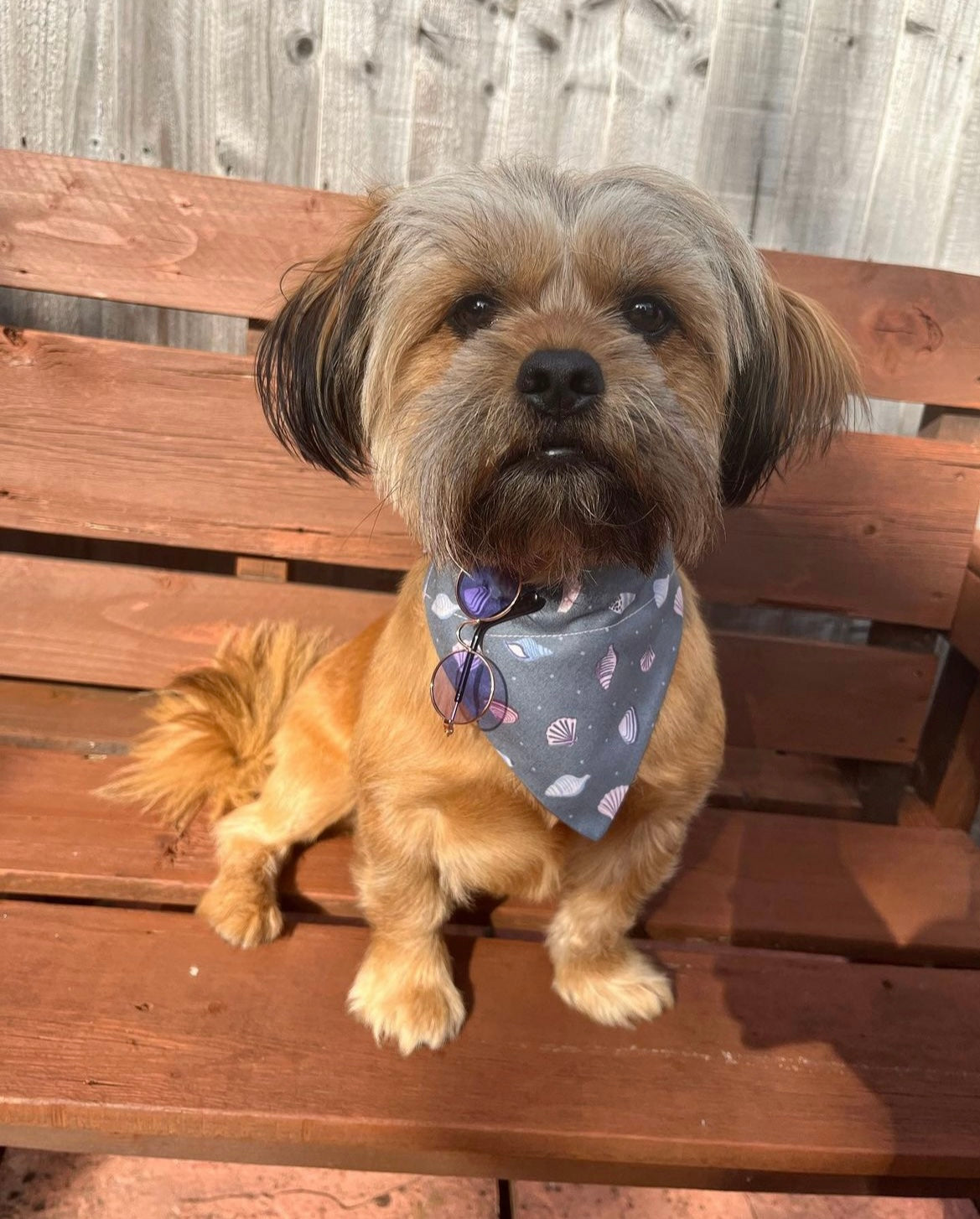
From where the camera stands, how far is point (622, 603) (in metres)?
1.10

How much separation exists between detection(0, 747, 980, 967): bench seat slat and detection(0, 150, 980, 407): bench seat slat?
79cm

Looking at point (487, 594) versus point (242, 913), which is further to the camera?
point (242, 913)

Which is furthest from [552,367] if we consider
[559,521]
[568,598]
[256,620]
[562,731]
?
[256,620]

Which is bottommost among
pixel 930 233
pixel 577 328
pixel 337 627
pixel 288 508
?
pixel 337 627

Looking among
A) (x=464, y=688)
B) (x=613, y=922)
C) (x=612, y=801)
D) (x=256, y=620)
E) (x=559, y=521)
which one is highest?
(x=559, y=521)

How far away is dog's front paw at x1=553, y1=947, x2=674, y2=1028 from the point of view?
118 cm

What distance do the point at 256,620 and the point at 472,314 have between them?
891 millimetres

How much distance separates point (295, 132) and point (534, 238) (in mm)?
1004

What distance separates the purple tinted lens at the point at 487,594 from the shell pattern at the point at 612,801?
0.82 ft

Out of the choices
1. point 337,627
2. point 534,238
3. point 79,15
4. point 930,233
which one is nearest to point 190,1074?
point 337,627

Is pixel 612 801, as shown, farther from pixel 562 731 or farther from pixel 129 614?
pixel 129 614

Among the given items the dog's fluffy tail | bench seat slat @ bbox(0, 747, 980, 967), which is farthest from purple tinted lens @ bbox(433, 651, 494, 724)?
the dog's fluffy tail

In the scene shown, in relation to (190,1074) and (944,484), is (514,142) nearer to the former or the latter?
(944,484)

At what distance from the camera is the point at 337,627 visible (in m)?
1.74
